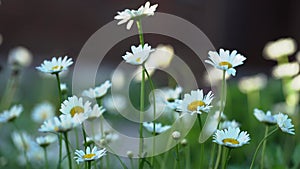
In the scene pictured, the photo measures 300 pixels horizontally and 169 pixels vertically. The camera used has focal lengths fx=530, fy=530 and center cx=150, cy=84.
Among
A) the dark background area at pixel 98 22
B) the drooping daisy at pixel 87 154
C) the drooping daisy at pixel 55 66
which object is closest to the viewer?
the drooping daisy at pixel 87 154

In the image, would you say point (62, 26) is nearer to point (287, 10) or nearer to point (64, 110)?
point (287, 10)

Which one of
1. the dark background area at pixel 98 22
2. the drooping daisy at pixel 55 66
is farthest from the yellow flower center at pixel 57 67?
the dark background area at pixel 98 22

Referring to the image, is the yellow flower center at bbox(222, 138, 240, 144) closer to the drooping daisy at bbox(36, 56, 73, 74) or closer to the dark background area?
the drooping daisy at bbox(36, 56, 73, 74)

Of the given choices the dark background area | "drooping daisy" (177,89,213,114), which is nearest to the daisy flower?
"drooping daisy" (177,89,213,114)

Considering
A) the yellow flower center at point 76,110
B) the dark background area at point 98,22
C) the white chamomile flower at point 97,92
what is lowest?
the yellow flower center at point 76,110

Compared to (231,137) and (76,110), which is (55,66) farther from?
(231,137)

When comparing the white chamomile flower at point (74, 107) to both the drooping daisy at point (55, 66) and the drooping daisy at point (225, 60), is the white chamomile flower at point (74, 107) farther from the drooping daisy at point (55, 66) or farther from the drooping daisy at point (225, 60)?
the drooping daisy at point (225, 60)
